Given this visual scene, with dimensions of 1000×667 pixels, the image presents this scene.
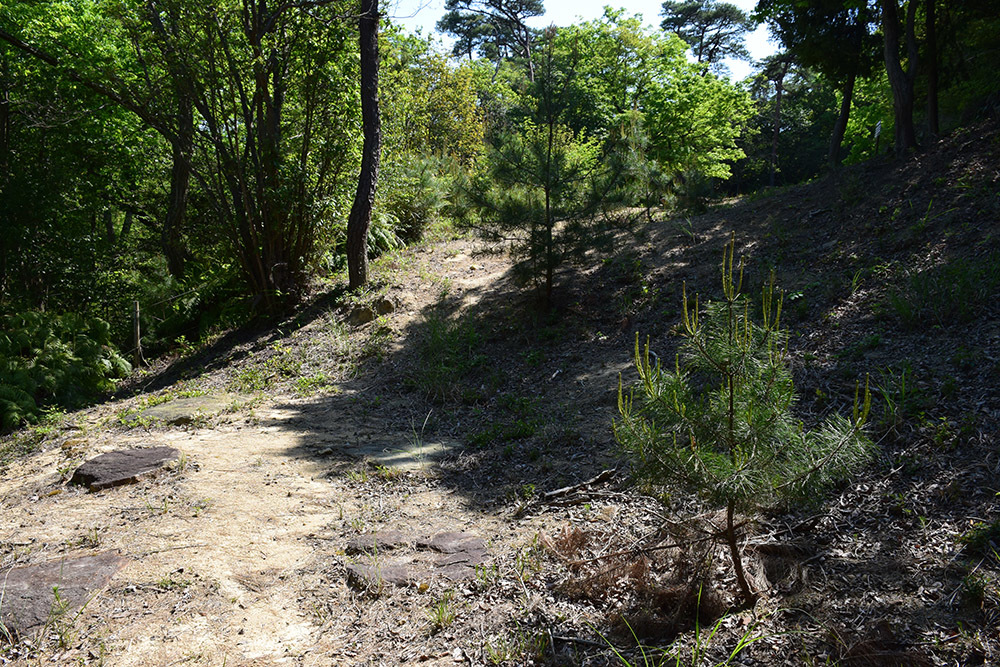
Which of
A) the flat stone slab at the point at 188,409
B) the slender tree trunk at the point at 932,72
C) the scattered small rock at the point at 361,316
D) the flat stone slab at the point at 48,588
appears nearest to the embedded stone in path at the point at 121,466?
the flat stone slab at the point at 188,409

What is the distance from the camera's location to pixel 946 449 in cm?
361

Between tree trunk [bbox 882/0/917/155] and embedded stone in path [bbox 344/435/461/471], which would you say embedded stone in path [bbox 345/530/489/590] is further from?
tree trunk [bbox 882/0/917/155]

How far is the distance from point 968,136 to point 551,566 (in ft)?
29.0

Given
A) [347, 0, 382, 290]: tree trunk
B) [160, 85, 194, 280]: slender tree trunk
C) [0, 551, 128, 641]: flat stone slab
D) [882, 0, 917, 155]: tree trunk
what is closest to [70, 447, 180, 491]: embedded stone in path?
[0, 551, 128, 641]: flat stone slab

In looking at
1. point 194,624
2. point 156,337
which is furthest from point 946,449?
point 156,337

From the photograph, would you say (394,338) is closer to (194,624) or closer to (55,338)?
(55,338)

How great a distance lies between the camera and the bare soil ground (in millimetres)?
2785

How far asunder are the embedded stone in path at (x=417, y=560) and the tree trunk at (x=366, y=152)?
6768mm

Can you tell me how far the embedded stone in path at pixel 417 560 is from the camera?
3.37m

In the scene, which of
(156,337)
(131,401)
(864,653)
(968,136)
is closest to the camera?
(864,653)

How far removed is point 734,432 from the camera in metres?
2.51

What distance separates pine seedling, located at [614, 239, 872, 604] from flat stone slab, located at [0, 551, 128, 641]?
2.81 metres

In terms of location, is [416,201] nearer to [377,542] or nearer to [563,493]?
[563,493]

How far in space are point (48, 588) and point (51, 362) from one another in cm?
610
